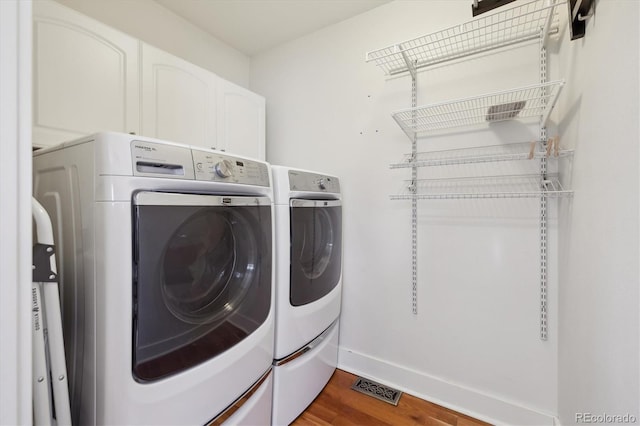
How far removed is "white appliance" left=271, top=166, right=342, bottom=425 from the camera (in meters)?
1.27

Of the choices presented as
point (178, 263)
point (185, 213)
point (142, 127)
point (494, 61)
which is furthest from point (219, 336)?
point (494, 61)

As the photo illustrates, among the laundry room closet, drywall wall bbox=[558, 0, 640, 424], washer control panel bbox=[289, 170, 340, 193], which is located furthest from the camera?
washer control panel bbox=[289, 170, 340, 193]

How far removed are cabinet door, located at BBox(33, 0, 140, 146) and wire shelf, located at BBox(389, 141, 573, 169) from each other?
1430mm

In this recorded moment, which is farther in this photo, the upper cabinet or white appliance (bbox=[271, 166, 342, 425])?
white appliance (bbox=[271, 166, 342, 425])

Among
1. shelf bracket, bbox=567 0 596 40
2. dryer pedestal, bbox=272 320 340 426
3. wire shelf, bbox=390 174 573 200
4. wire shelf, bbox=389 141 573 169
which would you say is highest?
shelf bracket, bbox=567 0 596 40

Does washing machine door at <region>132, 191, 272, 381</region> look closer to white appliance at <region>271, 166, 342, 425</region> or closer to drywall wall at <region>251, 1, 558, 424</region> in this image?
white appliance at <region>271, 166, 342, 425</region>

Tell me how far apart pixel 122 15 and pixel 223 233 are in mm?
1568

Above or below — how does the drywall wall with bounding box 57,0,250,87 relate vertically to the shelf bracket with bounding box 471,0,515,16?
above

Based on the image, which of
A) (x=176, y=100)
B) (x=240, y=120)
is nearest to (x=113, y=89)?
(x=176, y=100)

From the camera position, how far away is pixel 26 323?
0.48 metres

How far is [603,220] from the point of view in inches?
33.4

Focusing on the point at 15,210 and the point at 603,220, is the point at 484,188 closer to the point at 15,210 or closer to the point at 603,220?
the point at 603,220

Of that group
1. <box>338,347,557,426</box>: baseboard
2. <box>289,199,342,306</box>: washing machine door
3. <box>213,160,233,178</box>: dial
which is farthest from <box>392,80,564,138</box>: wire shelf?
<box>338,347,557,426</box>: baseboard

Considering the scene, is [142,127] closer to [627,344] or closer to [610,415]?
[627,344]
